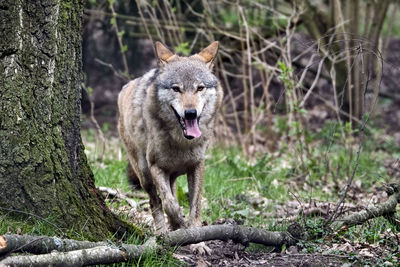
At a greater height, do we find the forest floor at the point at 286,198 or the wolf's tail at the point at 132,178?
the wolf's tail at the point at 132,178

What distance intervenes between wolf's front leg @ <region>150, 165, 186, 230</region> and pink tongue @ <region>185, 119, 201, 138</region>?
62 cm

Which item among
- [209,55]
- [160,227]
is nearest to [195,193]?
[160,227]

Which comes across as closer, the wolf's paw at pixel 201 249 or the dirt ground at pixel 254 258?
the dirt ground at pixel 254 258

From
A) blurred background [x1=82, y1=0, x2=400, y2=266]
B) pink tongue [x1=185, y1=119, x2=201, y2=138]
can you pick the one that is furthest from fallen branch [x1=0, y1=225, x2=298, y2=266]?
pink tongue [x1=185, y1=119, x2=201, y2=138]

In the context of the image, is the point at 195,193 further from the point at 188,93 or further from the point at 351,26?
the point at 351,26

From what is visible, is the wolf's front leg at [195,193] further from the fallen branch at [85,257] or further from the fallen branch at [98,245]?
the fallen branch at [85,257]

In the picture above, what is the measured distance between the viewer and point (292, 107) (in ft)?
26.3

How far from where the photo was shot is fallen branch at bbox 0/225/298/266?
119 inches

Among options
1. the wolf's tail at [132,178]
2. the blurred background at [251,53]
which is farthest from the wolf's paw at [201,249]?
the blurred background at [251,53]

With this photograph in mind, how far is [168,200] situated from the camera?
16.4ft

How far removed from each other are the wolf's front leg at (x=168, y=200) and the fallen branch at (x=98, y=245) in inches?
36.1

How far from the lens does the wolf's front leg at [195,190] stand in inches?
201

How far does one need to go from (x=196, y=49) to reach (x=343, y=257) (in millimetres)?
7802

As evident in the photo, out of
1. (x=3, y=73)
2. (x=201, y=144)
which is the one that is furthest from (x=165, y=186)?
(x=3, y=73)
